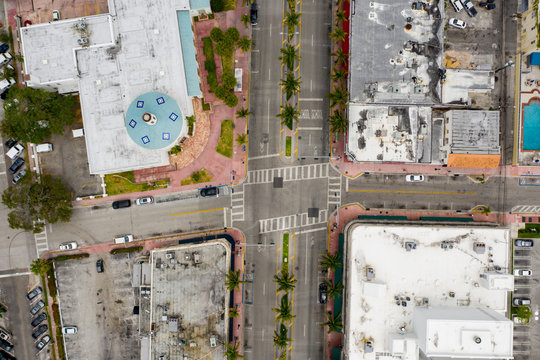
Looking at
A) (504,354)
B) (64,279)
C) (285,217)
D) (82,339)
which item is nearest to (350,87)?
(285,217)

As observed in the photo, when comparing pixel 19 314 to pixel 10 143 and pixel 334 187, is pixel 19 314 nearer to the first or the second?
pixel 10 143

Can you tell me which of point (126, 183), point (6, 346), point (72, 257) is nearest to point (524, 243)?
point (126, 183)

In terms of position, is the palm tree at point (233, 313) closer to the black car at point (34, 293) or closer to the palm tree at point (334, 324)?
the palm tree at point (334, 324)

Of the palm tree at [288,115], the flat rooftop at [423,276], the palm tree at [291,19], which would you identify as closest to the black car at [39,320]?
the flat rooftop at [423,276]

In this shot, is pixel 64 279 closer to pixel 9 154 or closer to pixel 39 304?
pixel 39 304

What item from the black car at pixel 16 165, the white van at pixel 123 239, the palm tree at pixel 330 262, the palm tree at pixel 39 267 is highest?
the black car at pixel 16 165
